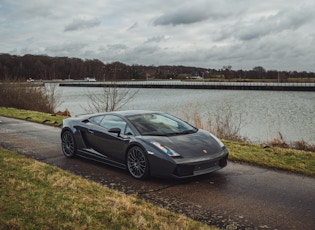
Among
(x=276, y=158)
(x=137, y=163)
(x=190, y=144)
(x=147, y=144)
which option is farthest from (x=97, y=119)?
(x=276, y=158)

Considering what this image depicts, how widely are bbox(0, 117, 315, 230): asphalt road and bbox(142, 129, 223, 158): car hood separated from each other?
56cm

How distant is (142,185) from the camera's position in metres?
6.26

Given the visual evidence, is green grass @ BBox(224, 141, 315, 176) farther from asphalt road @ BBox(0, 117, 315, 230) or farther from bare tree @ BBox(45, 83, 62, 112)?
bare tree @ BBox(45, 83, 62, 112)

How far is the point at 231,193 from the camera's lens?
5719 mm

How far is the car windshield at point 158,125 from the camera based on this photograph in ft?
22.5

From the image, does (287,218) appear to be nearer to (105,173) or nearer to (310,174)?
(310,174)

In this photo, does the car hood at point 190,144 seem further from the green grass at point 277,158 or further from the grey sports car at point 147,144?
the green grass at point 277,158

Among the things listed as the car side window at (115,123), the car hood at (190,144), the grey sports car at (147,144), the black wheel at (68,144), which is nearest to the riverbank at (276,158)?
the grey sports car at (147,144)

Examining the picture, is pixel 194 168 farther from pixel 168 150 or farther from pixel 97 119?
pixel 97 119

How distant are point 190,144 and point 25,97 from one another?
2146cm

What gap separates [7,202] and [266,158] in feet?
18.5

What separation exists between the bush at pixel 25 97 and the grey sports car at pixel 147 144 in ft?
56.9

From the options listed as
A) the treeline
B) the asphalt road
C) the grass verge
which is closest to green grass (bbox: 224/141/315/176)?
the asphalt road

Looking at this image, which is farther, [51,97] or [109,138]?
[51,97]
